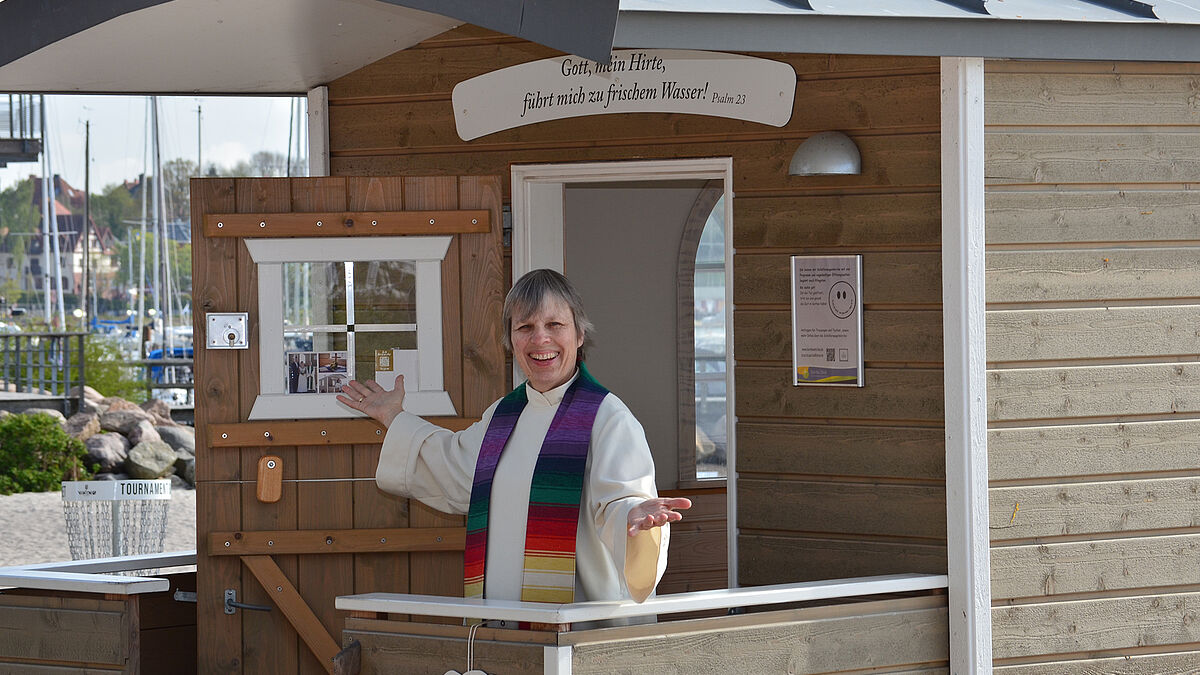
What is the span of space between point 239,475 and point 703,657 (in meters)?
1.86

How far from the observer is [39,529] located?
43.5 ft

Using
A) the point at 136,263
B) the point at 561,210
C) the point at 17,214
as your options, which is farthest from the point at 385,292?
the point at 17,214

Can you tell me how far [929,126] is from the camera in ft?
13.5

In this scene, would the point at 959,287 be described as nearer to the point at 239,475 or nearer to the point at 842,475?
the point at 842,475

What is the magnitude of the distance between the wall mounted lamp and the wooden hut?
0.08 meters

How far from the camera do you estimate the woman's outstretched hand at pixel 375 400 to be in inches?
148

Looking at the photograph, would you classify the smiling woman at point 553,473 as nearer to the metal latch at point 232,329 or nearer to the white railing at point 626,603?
the white railing at point 626,603

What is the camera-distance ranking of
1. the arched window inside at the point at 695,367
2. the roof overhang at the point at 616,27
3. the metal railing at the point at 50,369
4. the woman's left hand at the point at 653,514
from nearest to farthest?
the woman's left hand at the point at 653,514
the roof overhang at the point at 616,27
the arched window inside at the point at 695,367
the metal railing at the point at 50,369

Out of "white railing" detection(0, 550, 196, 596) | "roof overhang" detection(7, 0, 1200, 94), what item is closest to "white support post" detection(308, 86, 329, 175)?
"roof overhang" detection(7, 0, 1200, 94)

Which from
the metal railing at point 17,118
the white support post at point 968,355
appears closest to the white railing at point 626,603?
the white support post at point 968,355

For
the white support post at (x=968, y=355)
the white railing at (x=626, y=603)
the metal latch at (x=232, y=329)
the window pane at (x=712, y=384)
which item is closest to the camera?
the white railing at (x=626, y=603)

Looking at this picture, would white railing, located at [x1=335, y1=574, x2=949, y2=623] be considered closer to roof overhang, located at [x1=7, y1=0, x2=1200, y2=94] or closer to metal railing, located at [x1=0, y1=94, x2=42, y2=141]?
roof overhang, located at [x1=7, y1=0, x2=1200, y2=94]

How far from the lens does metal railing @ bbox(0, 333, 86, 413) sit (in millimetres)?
17688

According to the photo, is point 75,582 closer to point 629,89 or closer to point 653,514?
point 653,514
